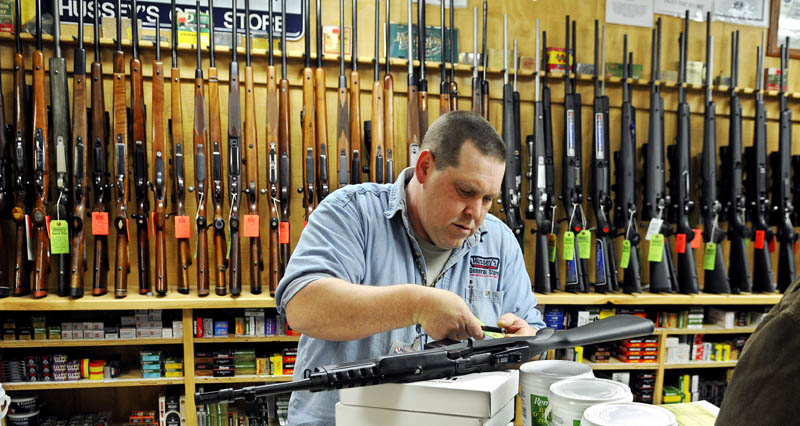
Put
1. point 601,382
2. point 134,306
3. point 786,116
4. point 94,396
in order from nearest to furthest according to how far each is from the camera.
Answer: point 601,382 < point 134,306 < point 94,396 < point 786,116

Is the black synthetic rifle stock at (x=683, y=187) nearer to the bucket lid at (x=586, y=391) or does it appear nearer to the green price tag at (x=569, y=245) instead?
the green price tag at (x=569, y=245)

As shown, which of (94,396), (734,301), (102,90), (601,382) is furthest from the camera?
(734,301)

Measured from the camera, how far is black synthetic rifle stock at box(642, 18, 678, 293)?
3.18 m

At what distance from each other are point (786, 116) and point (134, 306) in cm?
414

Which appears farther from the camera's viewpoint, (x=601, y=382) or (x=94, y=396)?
(x=94, y=396)

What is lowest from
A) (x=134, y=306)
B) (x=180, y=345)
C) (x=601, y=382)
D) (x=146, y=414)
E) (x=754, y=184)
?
(x=146, y=414)

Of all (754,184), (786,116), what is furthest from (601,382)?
(786,116)

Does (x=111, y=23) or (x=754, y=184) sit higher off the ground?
(x=111, y=23)

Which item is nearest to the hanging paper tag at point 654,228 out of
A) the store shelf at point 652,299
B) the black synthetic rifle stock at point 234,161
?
the store shelf at point 652,299

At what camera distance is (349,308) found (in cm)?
110

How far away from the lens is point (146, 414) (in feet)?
9.26

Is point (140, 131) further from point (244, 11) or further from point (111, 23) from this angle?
point (244, 11)

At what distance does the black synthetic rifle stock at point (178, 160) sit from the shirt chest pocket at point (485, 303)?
6.16 ft

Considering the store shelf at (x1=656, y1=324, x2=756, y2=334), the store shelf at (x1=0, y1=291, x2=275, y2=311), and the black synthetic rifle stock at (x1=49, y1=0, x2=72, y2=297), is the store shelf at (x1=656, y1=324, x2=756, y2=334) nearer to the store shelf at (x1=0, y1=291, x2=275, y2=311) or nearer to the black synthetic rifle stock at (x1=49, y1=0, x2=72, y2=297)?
the store shelf at (x1=0, y1=291, x2=275, y2=311)
